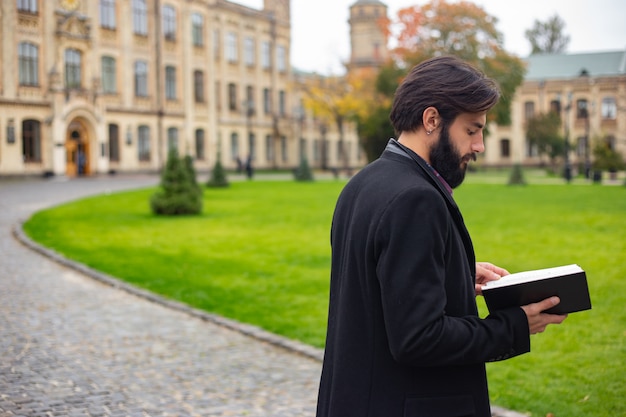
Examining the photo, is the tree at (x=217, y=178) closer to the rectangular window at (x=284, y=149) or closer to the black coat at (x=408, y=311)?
the rectangular window at (x=284, y=149)

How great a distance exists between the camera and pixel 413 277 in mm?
2174

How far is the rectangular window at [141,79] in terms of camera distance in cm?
4775

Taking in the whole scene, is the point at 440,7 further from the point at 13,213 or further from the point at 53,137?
the point at 13,213

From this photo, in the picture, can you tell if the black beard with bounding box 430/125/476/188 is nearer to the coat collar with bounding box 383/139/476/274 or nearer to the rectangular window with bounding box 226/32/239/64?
the coat collar with bounding box 383/139/476/274

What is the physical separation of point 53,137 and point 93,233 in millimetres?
25764

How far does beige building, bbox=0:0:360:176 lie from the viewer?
4028 centimetres

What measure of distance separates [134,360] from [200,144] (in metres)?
47.7

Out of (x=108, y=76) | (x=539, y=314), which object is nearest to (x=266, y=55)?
(x=108, y=76)

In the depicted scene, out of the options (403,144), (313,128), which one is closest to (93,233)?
(403,144)

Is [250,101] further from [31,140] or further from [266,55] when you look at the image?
[31,140]

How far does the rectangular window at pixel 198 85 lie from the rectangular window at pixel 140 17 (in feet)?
20.5

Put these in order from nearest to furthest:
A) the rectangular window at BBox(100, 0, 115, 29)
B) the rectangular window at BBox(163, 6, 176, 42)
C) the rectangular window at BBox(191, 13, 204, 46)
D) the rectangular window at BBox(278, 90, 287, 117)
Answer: the rectangular window at BBox(100, 0, 115, 29) < the rectangular window at BBox(163, 6, 176, 42) < the rectangular window at BBox(191, 13, 204, 46) < the rectangular window at BBox(278, 90, 287, 117)

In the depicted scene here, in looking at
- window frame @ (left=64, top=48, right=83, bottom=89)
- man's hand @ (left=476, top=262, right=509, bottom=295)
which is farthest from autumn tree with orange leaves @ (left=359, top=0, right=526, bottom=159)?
man's hand @ (left=476, top=262, right=509, bottom=295)

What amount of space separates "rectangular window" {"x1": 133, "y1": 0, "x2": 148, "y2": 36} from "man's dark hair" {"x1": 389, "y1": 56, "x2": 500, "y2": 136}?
47.8 m
